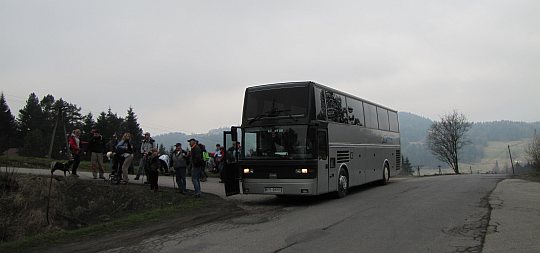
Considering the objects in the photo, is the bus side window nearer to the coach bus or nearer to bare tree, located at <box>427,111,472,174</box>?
the coach bus

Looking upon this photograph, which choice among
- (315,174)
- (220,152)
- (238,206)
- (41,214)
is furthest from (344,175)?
(41,214)

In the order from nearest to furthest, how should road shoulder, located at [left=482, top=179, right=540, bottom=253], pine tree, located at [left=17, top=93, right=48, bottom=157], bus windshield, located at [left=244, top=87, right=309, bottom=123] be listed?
road shoulder, located at [left=482, top=179, right=540, bottom=253] < bus windshield, located at [left=244, top=87, right=309, bottom=123] < pine tree, located at [left=17, top=93, right=48, bottom=157]

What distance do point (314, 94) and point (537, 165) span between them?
26.4 metres

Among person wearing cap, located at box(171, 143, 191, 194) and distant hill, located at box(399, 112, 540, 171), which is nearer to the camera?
person wearing cap, located at box(171, 143, 191, 194)

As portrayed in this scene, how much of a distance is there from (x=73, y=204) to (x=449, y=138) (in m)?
65.6

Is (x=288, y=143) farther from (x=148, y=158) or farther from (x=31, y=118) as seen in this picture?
(x=31, y=118)

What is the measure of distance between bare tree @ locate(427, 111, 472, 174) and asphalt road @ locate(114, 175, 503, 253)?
59495 mm

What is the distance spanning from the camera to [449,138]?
70.4m

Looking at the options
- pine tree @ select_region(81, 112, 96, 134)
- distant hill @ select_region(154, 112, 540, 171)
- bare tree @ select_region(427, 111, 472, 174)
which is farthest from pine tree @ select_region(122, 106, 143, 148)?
bare tree @ select_region(427, 111, 472, 174)

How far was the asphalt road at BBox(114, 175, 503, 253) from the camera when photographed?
306 inches

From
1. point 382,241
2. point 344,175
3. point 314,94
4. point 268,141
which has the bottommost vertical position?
point 382,241

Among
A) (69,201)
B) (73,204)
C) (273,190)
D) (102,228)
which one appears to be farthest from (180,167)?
(102,228)

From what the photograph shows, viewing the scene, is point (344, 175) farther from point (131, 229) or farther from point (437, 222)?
point (131, 229)

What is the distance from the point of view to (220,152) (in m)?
22.6
